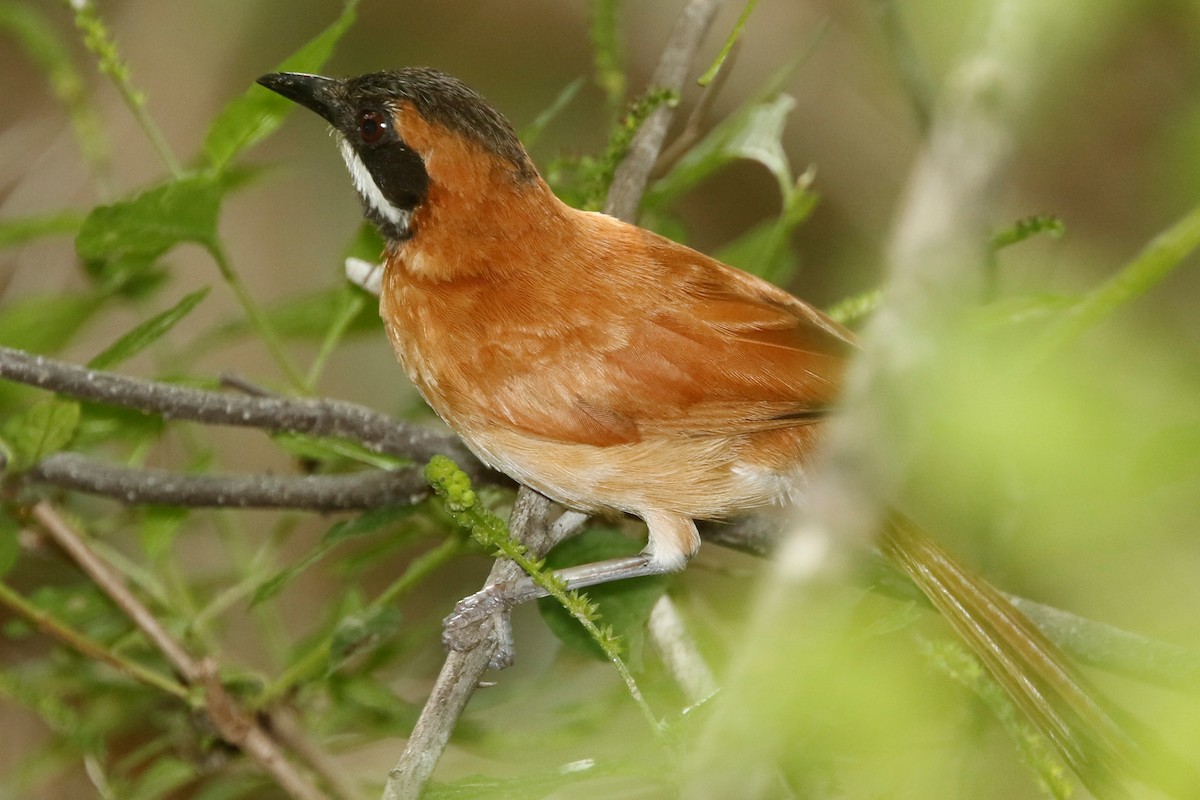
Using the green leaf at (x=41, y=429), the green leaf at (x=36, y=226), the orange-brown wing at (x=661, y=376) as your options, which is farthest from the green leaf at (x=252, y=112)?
the orange-brown wing at (x=661, y=376)

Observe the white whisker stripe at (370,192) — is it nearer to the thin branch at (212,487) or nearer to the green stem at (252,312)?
the green stem at (252,312)

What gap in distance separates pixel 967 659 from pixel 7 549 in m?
2.06

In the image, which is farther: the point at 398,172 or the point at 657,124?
the point at 657,124

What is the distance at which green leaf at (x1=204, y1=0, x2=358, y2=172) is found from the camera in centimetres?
260

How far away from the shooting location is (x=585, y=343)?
2721 millimetres

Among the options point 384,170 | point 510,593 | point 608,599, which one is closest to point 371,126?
point 384,170

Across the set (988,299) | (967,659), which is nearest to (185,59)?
(988,299)

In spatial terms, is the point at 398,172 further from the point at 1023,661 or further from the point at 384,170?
the point at 1023,661

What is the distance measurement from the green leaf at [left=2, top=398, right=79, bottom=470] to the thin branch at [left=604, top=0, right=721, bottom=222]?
1.48 meters

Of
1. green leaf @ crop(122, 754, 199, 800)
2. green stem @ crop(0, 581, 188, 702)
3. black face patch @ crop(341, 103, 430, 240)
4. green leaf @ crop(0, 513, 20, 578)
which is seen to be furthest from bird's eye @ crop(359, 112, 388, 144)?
green leaf @ crop(122, 754, 199, 800)

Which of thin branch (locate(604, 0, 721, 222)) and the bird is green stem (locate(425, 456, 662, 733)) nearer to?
the bird

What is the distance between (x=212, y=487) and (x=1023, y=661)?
1.78 m

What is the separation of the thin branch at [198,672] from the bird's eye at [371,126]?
1.16 meters

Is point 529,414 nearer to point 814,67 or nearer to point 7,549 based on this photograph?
point 7,549
